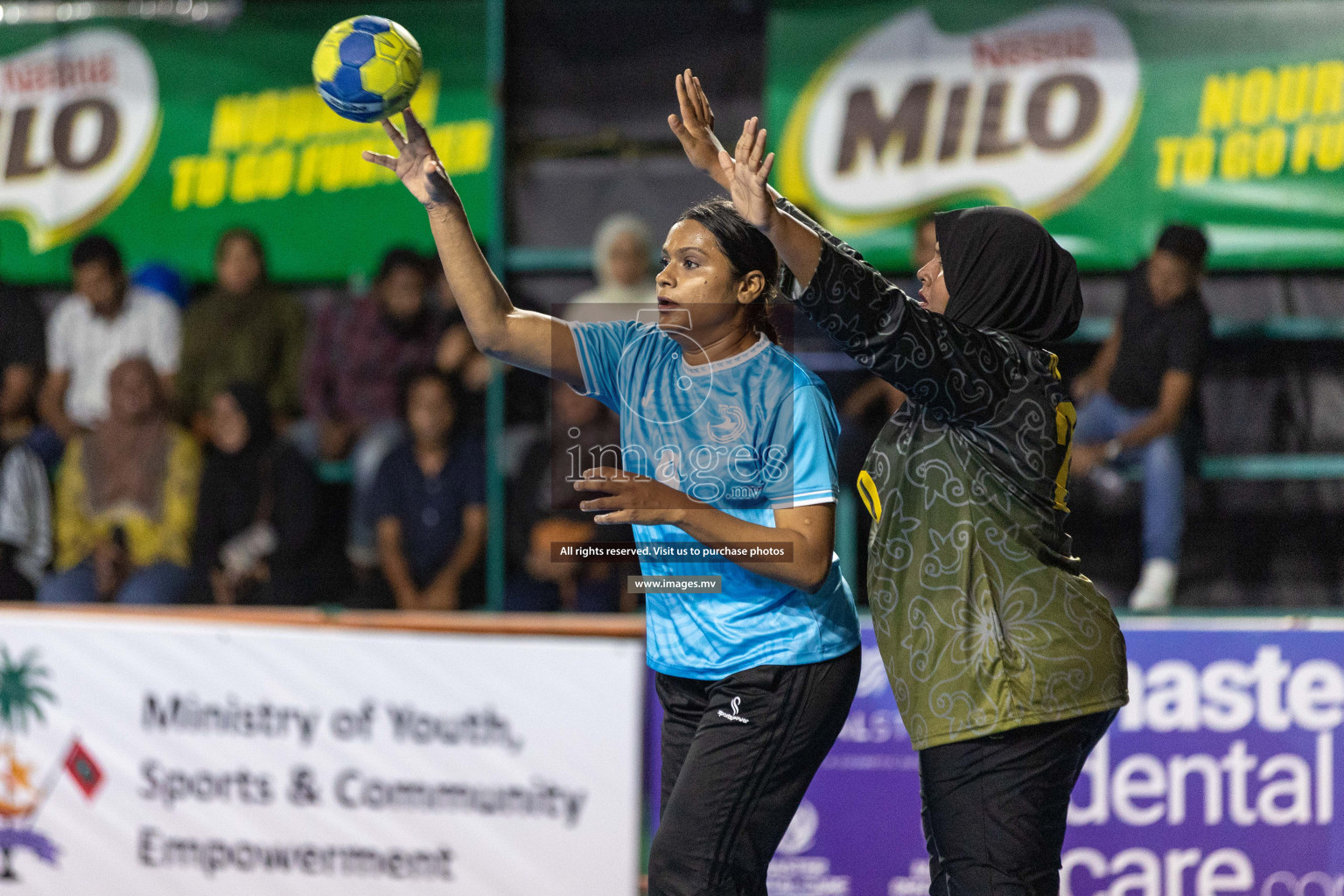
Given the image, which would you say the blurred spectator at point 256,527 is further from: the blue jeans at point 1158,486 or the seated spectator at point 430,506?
the blue jeans at point 1158,486

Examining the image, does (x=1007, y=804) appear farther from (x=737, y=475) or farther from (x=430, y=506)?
(x=430, y=506)

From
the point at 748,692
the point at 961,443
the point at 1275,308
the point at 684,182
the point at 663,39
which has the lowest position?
the point at 748,692

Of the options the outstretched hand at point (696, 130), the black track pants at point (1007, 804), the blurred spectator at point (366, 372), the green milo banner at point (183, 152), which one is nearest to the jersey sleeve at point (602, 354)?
the outstretched hand at point (696, 130)

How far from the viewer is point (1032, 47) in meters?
6.45

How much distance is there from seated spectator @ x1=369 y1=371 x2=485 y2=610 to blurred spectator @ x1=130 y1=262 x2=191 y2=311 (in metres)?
1.73

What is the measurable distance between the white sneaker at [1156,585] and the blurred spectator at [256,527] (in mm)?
3791

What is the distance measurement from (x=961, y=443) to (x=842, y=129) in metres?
4.26

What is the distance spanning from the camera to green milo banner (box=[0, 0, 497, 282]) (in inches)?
288

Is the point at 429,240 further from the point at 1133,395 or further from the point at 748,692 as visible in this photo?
the point at 748,692

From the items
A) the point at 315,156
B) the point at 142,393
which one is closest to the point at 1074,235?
the point at 315,156

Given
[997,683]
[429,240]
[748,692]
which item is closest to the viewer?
[997,683]

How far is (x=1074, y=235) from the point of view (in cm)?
650

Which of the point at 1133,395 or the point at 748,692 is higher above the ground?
the point at 1133,395

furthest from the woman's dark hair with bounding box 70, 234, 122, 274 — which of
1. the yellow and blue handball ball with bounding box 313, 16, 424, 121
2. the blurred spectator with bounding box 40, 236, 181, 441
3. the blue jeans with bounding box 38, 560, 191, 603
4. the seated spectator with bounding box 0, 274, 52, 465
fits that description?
the yellow and blue handball ball with bounding box 313, 16, 424, 121
